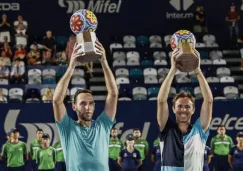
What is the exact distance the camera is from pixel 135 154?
16.1 m

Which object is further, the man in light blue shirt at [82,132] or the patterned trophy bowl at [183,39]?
the patterned trophy bowl at [183,39]

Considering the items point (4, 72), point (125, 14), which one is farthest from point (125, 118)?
point (125, 14)

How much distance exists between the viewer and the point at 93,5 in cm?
2373

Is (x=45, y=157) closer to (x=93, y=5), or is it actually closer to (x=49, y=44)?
(x=49, y=44)

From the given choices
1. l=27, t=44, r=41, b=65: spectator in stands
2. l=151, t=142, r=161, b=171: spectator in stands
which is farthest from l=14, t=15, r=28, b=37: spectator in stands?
l=151, t=142, r=161, b=171: spectator in stands

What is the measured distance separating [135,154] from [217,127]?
2381 mm

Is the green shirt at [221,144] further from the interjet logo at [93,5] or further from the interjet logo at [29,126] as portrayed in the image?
the interjet logo at [93,5]

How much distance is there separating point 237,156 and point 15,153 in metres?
5.11

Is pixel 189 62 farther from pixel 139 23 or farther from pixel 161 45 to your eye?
pixel 139 23

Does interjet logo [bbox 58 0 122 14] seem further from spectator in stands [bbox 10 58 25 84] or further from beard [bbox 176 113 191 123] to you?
beard [bbox 176 113 191 123]

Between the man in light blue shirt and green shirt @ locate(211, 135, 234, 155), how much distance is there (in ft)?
35.1

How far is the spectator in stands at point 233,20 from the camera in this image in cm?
2267

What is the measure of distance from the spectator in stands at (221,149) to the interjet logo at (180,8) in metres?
8.02

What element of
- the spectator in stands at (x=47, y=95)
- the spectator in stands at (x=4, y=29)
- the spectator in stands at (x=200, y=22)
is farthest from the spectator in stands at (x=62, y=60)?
the spectator in stands at (x=200, y=22)
